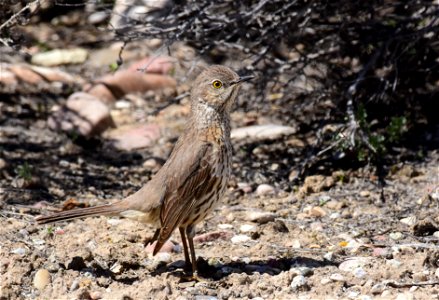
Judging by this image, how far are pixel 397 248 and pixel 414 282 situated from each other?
0.67 m

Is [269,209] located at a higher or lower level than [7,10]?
lower

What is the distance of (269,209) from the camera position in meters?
7.74

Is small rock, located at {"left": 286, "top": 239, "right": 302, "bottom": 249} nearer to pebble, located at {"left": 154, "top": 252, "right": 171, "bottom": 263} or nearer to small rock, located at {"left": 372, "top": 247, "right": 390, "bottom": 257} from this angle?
small rock, located at {"left": 372, "top": 247, "right": 390, "bottom": 257}

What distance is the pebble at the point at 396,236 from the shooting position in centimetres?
689

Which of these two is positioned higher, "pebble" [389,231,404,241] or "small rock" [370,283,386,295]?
"pebble" [389,231,404,241]

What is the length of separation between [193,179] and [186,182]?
0.20ft

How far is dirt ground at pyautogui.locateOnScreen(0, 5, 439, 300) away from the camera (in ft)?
19.8

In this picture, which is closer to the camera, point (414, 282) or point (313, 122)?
point (414, 282)

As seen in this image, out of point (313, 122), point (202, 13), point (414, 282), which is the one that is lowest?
point (414, 282)

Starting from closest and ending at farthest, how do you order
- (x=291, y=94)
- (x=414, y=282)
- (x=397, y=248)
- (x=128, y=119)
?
(x=414, y=282) < (x=397, y=248) < (x=291, y=94) < (x=128, y=119)

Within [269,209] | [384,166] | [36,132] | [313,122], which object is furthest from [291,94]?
[36,132]

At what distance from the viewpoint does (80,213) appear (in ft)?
20.4

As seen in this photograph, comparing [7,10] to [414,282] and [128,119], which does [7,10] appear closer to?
[128,119]

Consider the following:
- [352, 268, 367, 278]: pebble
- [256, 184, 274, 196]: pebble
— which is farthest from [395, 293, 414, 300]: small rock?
[256, 184, 274, 196]: pebble
